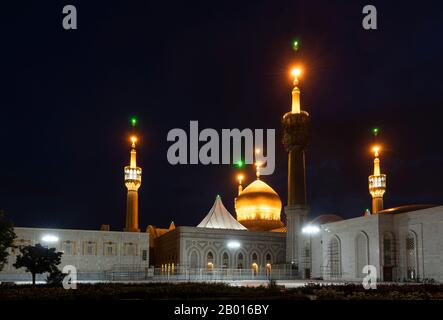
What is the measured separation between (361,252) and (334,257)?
4317mm

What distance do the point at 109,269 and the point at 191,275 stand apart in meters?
9.77

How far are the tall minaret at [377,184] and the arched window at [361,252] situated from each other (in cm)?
2063

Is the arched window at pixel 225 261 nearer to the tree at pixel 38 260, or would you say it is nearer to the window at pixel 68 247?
the window at pixel 68 247

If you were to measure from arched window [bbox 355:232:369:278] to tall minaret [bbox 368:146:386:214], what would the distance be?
67.7 feet

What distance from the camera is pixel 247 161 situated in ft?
278

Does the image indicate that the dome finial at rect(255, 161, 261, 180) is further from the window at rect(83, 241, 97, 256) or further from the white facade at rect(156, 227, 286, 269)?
the window at rect(83, 241, 97, 256)

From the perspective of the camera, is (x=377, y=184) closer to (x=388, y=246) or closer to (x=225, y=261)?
(x=225, y=261)

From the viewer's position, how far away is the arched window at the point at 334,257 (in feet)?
162

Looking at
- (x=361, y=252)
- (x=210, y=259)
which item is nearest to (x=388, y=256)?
(x=361, y=252)

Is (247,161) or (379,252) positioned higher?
(247,161)

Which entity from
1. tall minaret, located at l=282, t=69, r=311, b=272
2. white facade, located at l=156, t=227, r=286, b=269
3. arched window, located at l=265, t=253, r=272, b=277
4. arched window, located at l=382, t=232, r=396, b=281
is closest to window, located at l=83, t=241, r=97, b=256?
white facade, located at l=156, t=227, r=286, b=269
